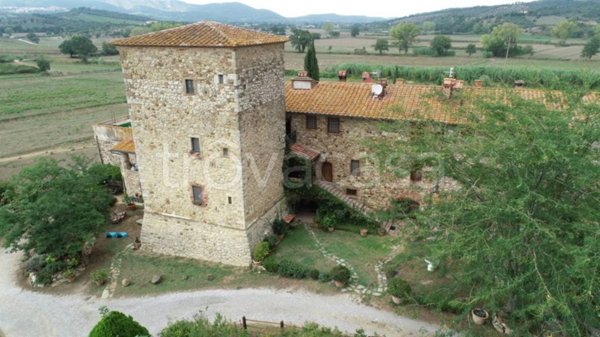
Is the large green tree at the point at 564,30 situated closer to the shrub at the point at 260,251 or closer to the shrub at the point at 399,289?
the shrub at the point at 399,289

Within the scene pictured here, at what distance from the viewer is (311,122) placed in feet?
76.5

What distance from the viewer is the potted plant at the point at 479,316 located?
1523cm

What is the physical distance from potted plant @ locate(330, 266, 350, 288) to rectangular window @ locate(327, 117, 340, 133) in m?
7.96

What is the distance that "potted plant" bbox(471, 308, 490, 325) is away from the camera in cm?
1523

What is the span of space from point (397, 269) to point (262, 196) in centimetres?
723

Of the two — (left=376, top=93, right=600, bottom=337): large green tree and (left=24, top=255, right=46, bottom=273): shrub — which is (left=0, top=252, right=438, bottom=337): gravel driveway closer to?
(left=24, top=255, right=46, bottom=273): shrub

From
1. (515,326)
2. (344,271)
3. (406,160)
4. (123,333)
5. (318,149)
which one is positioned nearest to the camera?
(515,326)

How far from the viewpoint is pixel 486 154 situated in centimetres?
1284

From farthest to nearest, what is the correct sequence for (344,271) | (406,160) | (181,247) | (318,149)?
(318,149) < (181,247) < (344,271) < (406,160)

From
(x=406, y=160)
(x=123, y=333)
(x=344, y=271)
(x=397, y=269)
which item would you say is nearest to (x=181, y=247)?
(x=123, y=333)

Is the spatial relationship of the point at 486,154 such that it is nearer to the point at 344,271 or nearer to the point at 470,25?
the point at 344,271

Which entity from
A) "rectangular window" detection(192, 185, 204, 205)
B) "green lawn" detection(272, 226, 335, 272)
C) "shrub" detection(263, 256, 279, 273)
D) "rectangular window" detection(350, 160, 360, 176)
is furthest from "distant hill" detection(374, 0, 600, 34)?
"rectangular window" detection(192, 185, 204, 205)

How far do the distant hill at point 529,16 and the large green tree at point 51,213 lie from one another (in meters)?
122

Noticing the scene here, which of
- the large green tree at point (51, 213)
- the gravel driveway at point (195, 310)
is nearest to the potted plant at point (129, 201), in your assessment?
the large green tree at point (51, 213)
